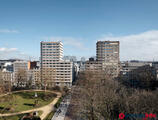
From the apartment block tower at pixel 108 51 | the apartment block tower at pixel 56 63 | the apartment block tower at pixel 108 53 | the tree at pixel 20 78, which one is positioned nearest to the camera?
the tree at pixel 20 78

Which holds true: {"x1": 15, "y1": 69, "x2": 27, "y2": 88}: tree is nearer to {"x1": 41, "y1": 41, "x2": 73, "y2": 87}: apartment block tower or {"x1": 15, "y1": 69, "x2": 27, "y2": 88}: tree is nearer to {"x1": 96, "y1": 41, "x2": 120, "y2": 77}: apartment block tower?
{"x1": 41, "y1": 41, "x2": 73, "y2": 87}: apartment block tower

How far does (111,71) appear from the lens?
48062mm

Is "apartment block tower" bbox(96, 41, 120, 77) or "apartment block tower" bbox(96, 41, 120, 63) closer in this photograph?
"apartment block tower" bbox(96, 41, 120, 77)

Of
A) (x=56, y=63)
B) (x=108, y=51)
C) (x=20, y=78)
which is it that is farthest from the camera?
(x=108, y=51)

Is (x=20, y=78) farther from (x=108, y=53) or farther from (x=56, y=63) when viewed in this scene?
(x=108, y=53)

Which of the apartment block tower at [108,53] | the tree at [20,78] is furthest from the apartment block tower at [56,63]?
the apartment block tower at [108,53]

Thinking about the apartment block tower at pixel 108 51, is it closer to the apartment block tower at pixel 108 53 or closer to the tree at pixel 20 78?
the apartment block tower at pixel 108 53

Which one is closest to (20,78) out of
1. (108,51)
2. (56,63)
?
(56,63)

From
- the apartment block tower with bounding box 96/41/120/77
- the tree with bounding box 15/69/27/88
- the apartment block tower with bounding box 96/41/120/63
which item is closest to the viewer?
the tree with bounding box 15/69/27/88

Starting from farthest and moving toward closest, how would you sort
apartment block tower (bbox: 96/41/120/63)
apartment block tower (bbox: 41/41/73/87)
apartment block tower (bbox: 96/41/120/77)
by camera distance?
apartment block tower (bbox: 96/41/120/63) < apartment block tower (bbox: 96/41/120/77) < apartment block tower (bbox: 41/41/73/87)

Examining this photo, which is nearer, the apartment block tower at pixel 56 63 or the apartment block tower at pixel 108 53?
the apartment block tower at pixel 56 63

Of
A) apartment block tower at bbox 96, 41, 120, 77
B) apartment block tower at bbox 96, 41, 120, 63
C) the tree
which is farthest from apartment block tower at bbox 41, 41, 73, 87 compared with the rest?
apartment block tower at bbox 96, 41, 120, 63

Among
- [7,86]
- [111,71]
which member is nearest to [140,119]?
[111,71]

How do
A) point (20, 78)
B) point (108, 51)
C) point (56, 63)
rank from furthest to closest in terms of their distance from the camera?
point (108, 51) < point (56, 63) < point (20, 78)
